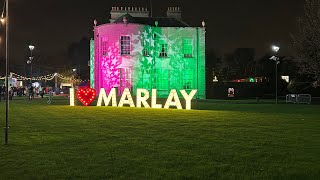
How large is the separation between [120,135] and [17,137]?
3291 millimetres

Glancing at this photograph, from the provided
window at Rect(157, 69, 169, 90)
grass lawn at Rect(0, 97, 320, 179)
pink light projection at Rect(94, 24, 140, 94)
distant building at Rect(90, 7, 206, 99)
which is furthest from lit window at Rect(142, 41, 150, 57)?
grass lawn at Rect(0, 97, 320, 179)

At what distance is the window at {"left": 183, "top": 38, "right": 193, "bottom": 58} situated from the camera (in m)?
49.8

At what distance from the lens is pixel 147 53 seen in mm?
47344

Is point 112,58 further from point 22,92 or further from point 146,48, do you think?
point 22,92

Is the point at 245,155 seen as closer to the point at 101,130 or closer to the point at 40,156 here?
the point at 40,156

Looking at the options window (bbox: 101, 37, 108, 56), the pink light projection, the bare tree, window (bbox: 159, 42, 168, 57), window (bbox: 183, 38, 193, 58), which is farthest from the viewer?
window (bbox: 183, 38, 193, 58)

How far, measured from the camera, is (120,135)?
1384 cm

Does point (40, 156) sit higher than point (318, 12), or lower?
lower

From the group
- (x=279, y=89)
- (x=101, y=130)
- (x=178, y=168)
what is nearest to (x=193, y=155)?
(x=178, y=168)

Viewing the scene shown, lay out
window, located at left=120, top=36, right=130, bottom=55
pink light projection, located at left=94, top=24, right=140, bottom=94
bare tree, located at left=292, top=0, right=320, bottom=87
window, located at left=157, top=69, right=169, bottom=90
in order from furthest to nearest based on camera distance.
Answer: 1. window, located at left=157, top=69, right=169, bottom=90
2. window, located at left=120, top=36, right=130, bottom=55
3. pink light projection, located at left=94, top=24, right=140, bottom=94
4. bare tree, located at left=292, top=0, right=320, bottom=87

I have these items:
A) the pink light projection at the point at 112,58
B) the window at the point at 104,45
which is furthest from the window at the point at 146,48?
→ the window at the point at 104,45

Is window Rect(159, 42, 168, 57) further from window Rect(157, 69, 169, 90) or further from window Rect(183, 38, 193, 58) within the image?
window Rect(183, 38, 193, 58)

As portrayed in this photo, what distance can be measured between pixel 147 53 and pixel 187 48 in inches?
217

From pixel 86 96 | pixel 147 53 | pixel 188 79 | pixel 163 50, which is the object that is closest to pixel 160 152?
pixel 86 96
